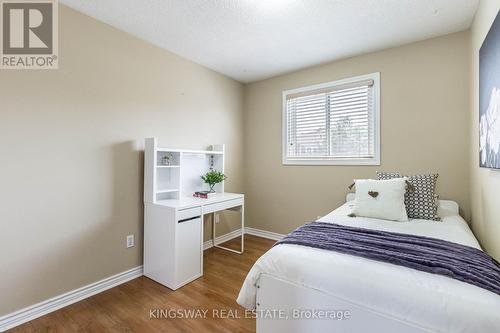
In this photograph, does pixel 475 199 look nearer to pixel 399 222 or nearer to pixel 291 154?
pixel 399 222

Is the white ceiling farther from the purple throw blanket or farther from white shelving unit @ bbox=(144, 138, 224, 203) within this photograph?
the purple throw blanket

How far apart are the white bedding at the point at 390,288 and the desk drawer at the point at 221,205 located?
1.22 meters

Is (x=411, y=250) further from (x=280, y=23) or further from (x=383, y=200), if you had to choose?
(x=280, y=23)

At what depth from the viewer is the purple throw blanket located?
1.06 metres

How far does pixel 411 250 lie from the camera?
1293mm

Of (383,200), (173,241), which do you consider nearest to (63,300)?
(173,241)

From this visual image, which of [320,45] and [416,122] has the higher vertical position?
[320,45]

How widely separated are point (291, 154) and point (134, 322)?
8.64ft

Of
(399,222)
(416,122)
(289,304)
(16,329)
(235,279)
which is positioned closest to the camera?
(289,304)

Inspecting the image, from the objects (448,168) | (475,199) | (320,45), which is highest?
(320,45)

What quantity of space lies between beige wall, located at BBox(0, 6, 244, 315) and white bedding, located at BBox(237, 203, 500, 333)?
61.7 inches

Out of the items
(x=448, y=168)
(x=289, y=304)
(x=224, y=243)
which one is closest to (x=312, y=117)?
(x=448, y=168)

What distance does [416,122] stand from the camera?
8.29 feet

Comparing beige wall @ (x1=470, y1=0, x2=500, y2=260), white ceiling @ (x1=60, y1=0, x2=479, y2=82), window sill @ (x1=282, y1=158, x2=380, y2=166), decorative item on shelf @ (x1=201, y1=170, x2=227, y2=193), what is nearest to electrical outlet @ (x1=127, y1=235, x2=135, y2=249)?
decorative item on shelf @ (x1=201, y1=170, x2=227, y2=193)
